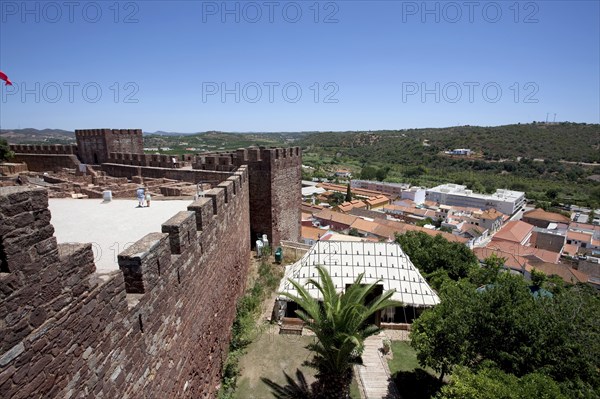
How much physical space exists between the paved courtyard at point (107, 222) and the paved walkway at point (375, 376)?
22.6 feet

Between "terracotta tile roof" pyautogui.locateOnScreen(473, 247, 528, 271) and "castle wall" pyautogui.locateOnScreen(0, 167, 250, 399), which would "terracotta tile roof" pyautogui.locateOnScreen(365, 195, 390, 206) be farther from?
"castle wall" pyautogui.locateOnScreen(0, 167, 250, 399)

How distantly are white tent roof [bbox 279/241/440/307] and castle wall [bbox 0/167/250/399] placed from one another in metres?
5.78

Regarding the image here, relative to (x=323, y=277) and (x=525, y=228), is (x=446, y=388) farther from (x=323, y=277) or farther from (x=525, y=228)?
(x=525, y=228)

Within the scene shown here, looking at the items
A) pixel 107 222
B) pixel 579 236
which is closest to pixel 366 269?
pixel 107 222

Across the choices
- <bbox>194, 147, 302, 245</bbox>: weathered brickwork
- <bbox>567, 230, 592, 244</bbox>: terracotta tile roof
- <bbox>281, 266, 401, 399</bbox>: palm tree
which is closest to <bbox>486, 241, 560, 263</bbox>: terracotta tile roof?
<bbox>567, 230, 592, 244</bbox>: terracotta tile roof

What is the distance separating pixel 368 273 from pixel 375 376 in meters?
3.63

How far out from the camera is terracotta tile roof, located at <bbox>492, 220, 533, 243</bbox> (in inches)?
1709

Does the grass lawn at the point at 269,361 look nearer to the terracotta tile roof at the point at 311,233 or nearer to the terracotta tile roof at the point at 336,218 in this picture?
the terracotta tile roof at the point at 311,233

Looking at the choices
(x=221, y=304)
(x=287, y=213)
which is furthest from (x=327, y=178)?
(x=221, y=304)

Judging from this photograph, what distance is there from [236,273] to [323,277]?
2355 millimetres

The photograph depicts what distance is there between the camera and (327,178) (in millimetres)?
96500

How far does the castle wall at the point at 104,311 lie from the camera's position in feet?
6.69

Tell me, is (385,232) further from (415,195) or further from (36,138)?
(36,138)

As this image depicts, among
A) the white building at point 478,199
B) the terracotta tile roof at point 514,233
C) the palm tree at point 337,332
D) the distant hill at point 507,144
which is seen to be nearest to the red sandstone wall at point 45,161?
the palm tree at point 337,332
